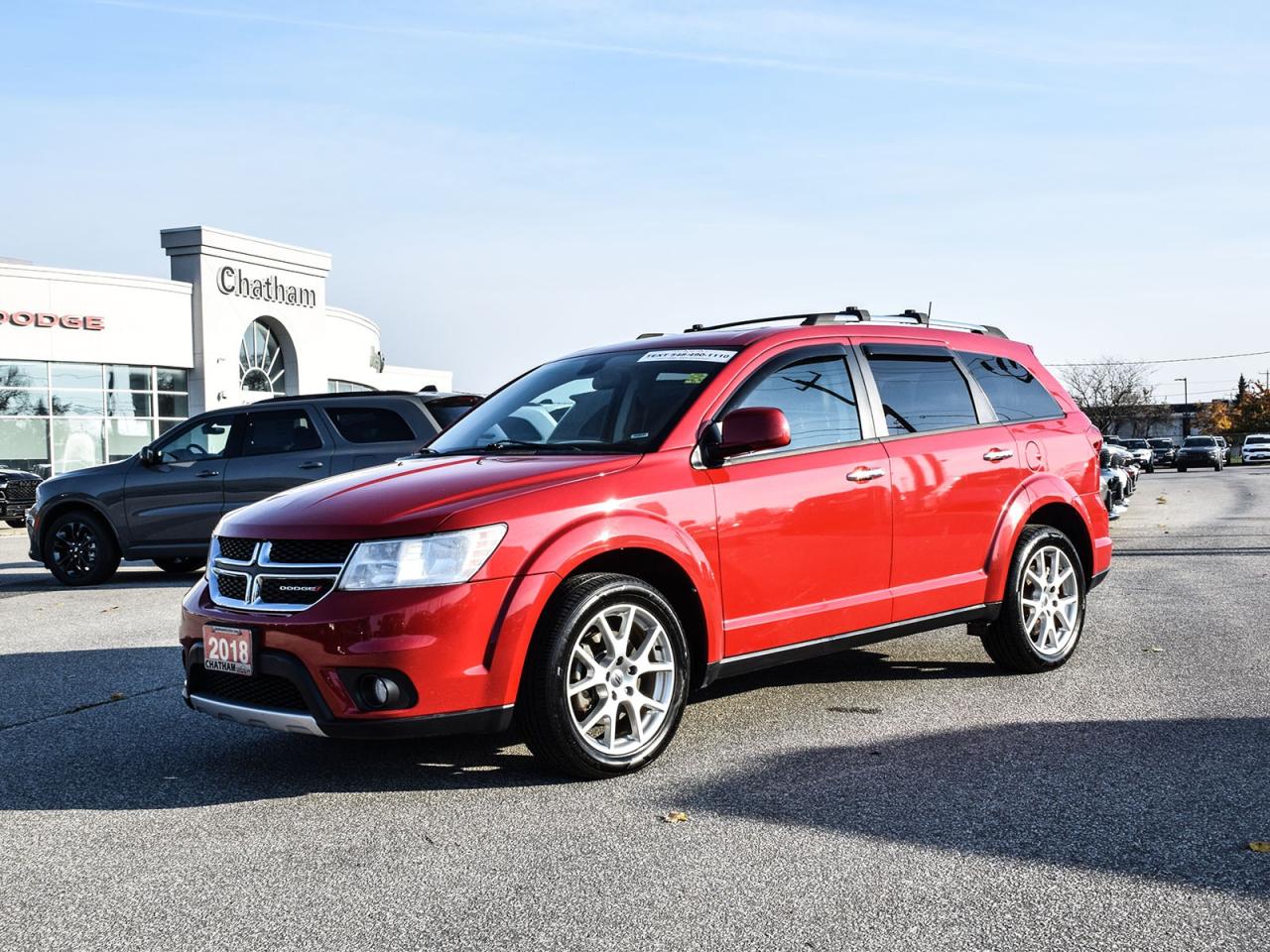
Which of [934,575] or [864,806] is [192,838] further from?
[934,575]

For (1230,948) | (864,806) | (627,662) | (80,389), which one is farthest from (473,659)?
(80,389)

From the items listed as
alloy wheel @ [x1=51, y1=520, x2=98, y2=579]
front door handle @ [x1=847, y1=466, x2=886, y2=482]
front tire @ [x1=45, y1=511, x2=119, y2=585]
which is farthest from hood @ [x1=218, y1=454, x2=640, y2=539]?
alloy wheel @ [x1=51, y1=520, x2=98, y2=579]

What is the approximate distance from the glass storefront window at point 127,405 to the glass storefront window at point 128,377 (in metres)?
0.26

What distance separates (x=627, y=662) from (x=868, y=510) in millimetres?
1563

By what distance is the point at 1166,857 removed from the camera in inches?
160

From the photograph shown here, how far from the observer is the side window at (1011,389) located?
7219 mm

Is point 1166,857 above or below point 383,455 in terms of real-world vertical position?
below

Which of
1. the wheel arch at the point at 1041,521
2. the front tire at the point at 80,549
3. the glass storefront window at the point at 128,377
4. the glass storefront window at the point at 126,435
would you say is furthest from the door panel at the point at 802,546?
the glass storefront window at the point at 128,377

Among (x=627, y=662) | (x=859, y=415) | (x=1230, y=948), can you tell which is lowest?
(x=1230, y=948)

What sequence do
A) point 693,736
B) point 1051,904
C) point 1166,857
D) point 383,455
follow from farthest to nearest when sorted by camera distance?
point 383,455 → point 693,736 → point 1166,857 → point 1051,904

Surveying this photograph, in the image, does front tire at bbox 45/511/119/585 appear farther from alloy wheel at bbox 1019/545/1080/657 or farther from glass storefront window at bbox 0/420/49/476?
glass storefront window at bbox 0/420/49/476

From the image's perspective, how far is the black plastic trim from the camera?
5695 millimetres

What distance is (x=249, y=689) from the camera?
507cm

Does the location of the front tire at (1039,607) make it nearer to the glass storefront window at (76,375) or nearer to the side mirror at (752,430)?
the side mirror at (752,430)
